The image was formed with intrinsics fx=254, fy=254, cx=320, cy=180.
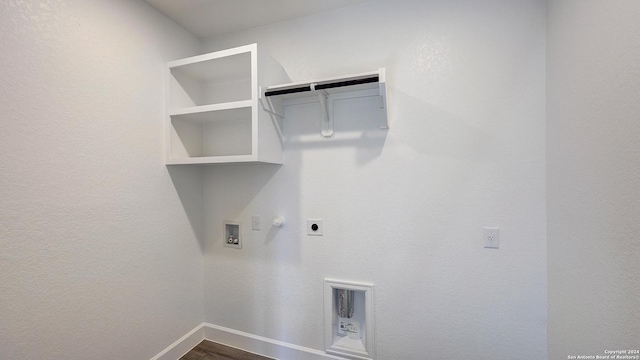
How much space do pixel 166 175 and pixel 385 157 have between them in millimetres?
1469

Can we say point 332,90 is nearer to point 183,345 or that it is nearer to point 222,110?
point 222,110

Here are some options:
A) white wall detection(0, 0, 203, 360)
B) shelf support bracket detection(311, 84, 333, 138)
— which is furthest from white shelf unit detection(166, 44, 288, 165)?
shelf support bracket detection(311, 84, 333, 138)

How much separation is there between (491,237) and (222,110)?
174cm

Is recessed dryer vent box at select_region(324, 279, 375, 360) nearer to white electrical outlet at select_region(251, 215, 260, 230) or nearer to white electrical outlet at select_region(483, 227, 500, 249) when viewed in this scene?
white electrical outlet at select_region(251, 215, 260, 230)

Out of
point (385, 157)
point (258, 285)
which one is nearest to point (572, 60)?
point (385, 157)

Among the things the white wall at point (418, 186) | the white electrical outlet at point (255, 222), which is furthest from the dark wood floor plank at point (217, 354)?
the white electrical outlet at point (255, 222)

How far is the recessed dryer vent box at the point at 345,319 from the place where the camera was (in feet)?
5.40

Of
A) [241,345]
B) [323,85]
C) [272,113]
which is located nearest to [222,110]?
[272,113]

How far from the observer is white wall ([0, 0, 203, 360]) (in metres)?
1.07

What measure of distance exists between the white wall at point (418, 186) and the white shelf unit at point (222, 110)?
0.71 feet

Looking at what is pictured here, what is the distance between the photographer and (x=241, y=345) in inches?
75.2

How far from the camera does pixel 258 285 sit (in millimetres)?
1879

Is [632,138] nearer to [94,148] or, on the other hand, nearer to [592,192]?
[592,192]

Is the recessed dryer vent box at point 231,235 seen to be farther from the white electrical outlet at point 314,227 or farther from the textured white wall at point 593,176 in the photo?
the textured white wall at point 593,176
